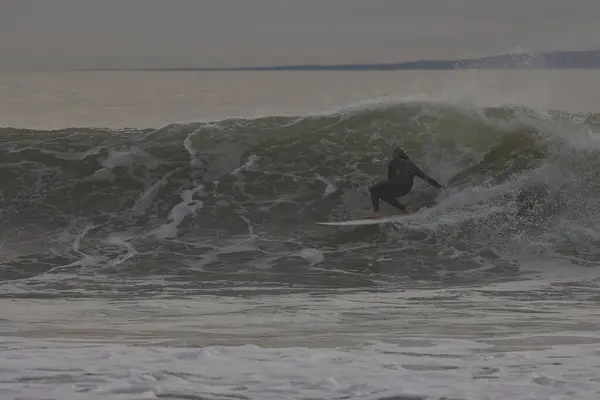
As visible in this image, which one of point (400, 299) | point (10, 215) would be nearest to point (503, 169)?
point (400, 299)

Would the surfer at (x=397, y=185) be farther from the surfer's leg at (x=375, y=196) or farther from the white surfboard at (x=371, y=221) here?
the white surfboard at (x=371, y=221)

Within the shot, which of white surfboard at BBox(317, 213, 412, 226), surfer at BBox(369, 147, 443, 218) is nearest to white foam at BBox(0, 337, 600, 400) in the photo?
white surfboard at BBox(317, 213, 412, 226)

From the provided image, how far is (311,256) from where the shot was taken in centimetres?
1349

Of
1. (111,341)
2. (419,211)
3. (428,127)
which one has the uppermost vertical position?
(428,127)

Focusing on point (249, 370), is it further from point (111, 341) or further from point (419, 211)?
point (419, 211)

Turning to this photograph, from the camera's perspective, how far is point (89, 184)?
1675cm

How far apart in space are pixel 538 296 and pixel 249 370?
4.93 metres

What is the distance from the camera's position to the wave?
13.6 meters

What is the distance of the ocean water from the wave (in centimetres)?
4

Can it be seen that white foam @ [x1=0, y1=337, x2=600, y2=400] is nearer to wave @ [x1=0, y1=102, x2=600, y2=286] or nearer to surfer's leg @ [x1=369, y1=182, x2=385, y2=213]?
wave @ [x1=0, y1=102, x2=600, y2=286]

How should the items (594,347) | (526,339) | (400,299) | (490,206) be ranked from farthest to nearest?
(490,206)
(400,299)
(526,339)
(594,347)

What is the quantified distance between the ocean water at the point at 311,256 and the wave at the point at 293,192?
0.04 metres

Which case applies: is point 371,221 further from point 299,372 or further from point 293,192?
point 299,372

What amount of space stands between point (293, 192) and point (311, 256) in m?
2.84
